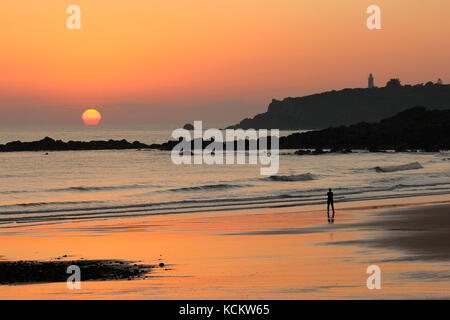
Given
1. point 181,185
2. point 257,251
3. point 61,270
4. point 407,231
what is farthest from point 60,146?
point 61,270

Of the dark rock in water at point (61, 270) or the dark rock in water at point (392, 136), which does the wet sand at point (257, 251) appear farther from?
the dark rock in water at point (392, 136)

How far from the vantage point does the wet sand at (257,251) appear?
44.5 ft

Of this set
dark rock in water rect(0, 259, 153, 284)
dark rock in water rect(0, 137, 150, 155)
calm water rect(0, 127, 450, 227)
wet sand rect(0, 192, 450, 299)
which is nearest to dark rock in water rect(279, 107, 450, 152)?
calm water rect(0, 127, 450, 227)

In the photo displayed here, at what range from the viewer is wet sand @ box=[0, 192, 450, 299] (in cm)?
1357

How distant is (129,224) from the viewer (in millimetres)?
27344

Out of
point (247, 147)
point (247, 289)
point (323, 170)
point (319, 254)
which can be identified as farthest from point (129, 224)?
point (247, 147)

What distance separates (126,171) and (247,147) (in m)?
54.3

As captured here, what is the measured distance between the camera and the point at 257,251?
741 inches

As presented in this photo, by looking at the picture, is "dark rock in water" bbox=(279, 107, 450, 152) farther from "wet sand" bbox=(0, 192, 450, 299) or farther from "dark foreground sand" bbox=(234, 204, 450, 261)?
"wet sand" bbox=(0, 192, 450, 299)

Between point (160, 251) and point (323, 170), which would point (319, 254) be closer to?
point (160, 251)

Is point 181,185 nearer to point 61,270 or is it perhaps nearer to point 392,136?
point 61,270

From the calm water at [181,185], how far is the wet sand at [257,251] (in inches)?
238

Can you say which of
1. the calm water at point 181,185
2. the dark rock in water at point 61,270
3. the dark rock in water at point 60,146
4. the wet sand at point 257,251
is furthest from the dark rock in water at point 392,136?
the dark rock in water at point 61,270

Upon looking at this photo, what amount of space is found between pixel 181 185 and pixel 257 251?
3812cm
